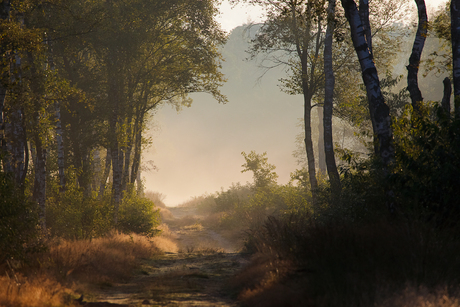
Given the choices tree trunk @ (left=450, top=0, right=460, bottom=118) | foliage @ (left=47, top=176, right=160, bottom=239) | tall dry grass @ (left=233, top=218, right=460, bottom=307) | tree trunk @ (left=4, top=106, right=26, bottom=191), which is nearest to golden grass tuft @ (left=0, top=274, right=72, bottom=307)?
tall dry grass @ (left=233, top=218, right=460, bottom=307)

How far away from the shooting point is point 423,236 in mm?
5543

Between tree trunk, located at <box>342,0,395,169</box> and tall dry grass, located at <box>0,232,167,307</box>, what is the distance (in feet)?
24.5

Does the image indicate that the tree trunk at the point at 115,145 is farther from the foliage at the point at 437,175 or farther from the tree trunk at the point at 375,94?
the foliage at the point at 437,175

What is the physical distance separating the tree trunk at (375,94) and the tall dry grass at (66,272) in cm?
745

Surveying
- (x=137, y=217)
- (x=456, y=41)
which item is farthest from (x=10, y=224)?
(x=456, y=41)

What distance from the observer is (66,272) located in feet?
26.5

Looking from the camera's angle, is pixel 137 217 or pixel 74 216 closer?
pixel 74 216

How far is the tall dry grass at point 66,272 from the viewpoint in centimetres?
595

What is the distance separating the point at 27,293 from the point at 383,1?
18.8 metres

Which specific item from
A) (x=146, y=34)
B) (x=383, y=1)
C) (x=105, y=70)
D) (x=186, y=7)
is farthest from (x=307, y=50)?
(x=105, y=70)

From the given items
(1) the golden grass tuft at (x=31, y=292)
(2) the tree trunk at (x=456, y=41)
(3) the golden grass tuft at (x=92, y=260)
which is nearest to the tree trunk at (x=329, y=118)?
(2) the tree trunk at (x=456, y=41)

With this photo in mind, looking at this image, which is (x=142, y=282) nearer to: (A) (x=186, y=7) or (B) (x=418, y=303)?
(B) (x=418, y=303)

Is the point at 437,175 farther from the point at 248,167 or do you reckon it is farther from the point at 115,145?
the point at 248,167

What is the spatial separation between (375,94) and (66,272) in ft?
27.8
